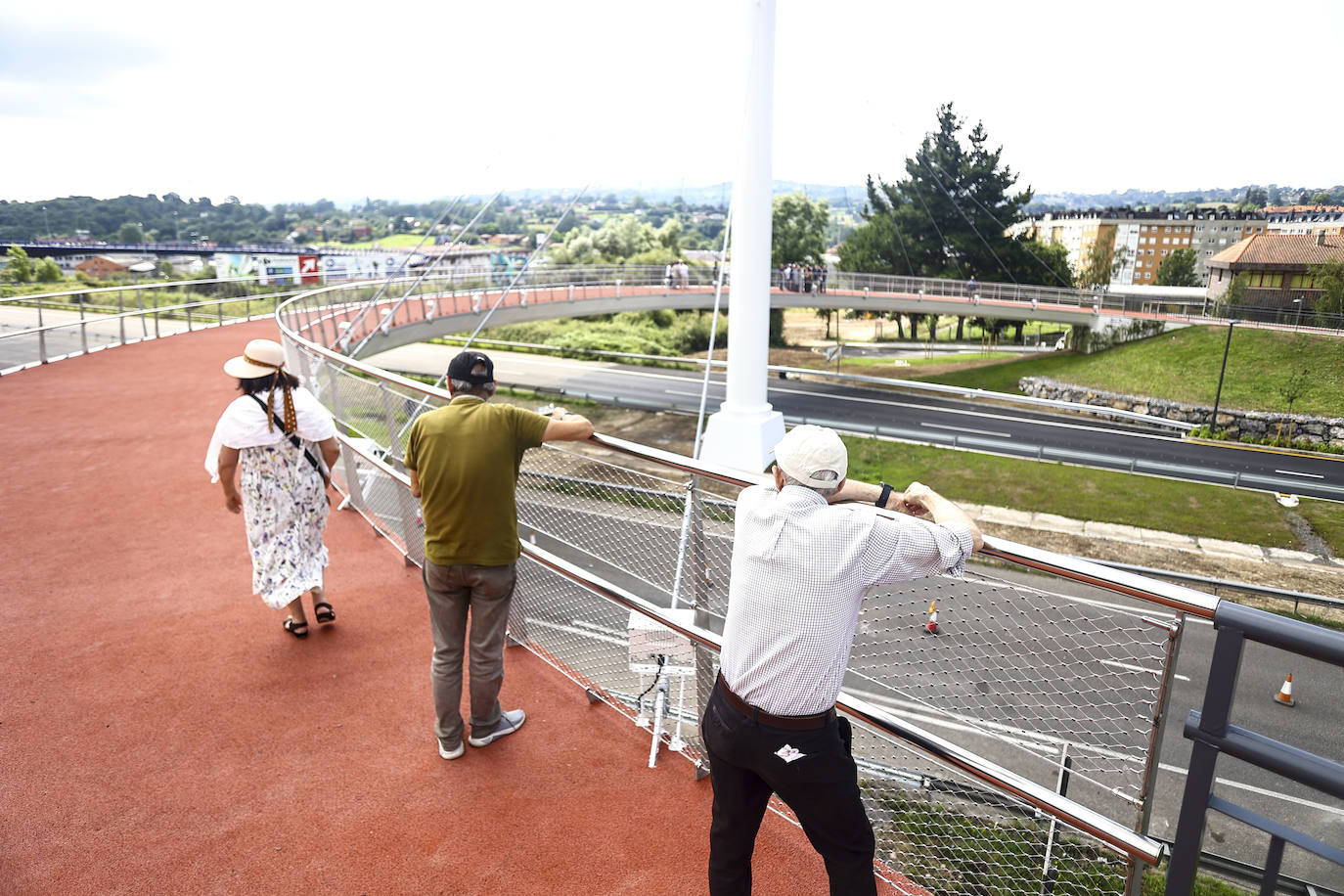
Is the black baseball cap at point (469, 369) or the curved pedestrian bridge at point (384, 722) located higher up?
the black baseball cap at point (469, 369)

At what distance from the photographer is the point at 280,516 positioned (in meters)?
4.21

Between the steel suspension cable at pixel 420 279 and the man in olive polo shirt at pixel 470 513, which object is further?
the steel suspension cable at pixel 420 279

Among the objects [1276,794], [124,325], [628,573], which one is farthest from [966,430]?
[628,573]

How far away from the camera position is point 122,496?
6504 mm

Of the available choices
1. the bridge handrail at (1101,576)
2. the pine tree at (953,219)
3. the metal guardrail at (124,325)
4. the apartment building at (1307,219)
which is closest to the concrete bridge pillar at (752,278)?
the metal guardrail at (124,325)

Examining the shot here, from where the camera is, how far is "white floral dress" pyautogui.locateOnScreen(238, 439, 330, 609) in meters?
4.13

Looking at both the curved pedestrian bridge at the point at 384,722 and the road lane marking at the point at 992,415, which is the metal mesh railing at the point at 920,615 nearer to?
the curved pedestrian bridge at the point at 384,722

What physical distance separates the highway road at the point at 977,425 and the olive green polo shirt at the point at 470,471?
60.6 ft

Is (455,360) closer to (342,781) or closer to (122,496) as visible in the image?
(342,781)

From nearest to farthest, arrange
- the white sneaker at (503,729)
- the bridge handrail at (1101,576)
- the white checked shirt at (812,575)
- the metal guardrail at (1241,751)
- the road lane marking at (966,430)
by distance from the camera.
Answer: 1. the metal guardrail at (1241,751)
2. the bridge handrail at (1101,576)
3. the white checked shirt at (812,575)
4. the white sneaker at (503,729)
5. the road lane marking at (966,430)

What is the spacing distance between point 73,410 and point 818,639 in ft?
35.0

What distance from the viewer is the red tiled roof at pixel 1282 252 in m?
44.6

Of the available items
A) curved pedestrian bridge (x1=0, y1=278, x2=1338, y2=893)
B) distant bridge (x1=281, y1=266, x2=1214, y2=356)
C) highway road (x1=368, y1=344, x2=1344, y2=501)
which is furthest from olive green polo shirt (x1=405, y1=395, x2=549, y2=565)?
highway road (x1=368, y1=344, x2=1344, y2=501)

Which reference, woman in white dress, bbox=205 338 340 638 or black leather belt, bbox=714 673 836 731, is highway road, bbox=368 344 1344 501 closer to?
woman in white dress, bbox=205 338 340 638
